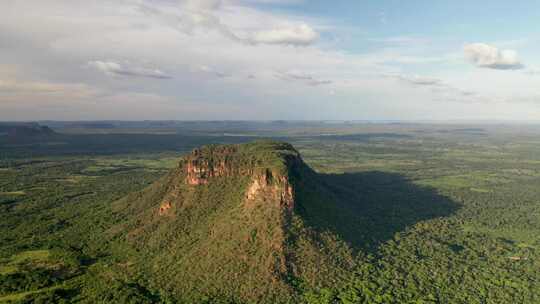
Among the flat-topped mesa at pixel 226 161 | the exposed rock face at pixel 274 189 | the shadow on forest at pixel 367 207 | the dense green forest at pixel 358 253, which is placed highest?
the flat-topped mesa at pixel 226 161

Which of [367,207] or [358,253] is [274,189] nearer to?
[358,253]

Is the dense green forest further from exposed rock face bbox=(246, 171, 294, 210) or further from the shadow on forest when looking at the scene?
exposed rock face bbox=(246, 171, 294, 210)

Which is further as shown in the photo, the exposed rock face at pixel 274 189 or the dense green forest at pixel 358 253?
the exposed rock face at pixel 274 189

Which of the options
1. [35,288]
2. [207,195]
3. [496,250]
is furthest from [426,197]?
[35,288]

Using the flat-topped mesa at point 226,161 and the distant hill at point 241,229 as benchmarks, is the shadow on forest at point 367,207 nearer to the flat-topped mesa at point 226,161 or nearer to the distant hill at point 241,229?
the distant hill at point 241,229

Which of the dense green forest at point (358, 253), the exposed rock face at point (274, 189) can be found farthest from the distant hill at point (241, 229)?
the dense green forest at point (358, 253)

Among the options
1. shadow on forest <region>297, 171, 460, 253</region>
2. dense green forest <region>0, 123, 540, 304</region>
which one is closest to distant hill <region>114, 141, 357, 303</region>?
shadow on forest <region>297, 171, 460, 253</region>
